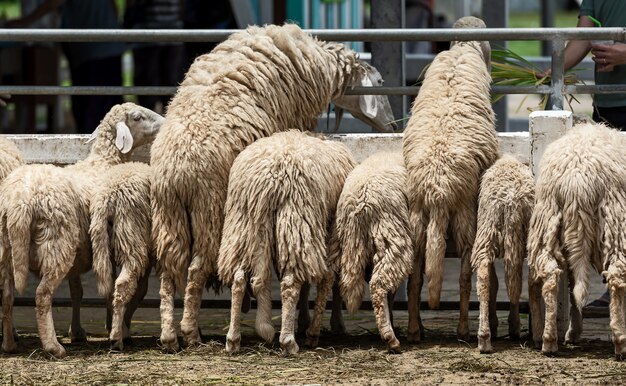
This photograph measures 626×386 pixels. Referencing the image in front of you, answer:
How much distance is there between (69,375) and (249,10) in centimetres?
614

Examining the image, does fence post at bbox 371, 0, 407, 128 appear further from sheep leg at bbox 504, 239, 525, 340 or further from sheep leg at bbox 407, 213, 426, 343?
sheep leg at bbox 504, 239, 525, 340

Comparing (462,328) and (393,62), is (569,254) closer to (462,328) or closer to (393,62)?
(462,328)

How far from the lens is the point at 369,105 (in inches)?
302

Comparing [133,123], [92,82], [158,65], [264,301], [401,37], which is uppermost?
[158,65]

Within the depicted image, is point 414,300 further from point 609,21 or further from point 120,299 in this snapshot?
point 609,21

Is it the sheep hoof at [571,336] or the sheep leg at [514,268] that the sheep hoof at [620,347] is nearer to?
the sheep hoof at [571,336]

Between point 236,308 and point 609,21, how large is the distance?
126 inches

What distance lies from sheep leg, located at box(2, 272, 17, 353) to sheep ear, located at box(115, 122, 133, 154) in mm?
1042

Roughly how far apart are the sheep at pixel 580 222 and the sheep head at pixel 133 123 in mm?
2397

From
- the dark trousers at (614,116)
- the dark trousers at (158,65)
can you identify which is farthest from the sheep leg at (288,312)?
the dark trousers at (158,65)

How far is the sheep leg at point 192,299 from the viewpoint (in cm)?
662

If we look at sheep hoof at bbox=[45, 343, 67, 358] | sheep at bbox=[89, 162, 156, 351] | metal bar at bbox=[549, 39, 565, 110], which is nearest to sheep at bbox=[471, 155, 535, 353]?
metal bar at bbox=[549, 39, 565, 110]

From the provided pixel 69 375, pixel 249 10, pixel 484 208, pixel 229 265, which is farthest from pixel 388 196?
pixel 249 10

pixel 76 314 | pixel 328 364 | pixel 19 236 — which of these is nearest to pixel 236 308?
pixel 328 364
